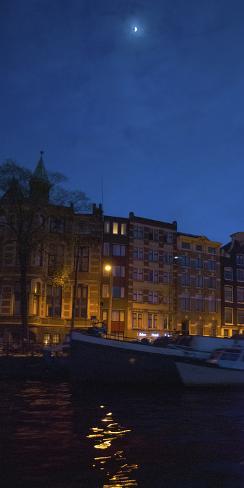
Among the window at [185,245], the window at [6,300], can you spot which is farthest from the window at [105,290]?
the window at [185,245]

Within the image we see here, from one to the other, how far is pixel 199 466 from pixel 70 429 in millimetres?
6206

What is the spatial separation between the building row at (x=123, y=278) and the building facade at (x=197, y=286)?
0.48 ft

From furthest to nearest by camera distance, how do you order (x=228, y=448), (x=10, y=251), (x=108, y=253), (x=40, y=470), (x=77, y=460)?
(x=108, y=253) → (x=10, y=251) → (x=228, y=448) → (x=77, y=460) → (x=40, y=470)

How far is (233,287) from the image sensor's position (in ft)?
270

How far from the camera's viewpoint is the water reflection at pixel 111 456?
12.4 metres

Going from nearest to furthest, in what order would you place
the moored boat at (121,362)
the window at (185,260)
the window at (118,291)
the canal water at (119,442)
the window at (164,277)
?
the canal water at (119,442)
the moored boat at (121,362)
the window at (118,291)
the window at (164,277)
the window at (185,260)

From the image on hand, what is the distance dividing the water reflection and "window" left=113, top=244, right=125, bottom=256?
164ft

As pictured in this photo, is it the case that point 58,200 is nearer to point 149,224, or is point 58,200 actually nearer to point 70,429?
point 149,224

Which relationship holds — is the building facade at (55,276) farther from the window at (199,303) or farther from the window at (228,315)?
the window at (228,315)

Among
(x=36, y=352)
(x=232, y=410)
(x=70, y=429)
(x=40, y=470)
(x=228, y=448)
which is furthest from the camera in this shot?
(x=36, y=352)

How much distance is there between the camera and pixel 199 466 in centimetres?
1381

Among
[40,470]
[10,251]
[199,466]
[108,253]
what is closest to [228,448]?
[199,466]

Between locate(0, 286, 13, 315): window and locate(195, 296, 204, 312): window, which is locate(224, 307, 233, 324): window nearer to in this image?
locate(195, 296, 204, 312): window

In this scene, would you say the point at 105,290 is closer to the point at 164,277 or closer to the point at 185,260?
the point at 164,277
